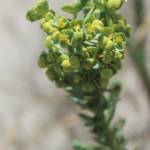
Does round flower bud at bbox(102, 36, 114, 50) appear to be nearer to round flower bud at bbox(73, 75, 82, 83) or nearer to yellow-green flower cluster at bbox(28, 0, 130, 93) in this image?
yellow-green flower cluster at bbox(28, 0, 130, 93)

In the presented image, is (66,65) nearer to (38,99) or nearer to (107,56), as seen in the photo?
(107,56)

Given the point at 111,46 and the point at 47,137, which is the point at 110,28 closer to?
the point at 111,46

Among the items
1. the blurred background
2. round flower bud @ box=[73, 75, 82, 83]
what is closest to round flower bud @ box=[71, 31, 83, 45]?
round flower bud @ box=[73, 75, 82, 83]

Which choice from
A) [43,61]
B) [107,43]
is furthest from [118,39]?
[43,61]

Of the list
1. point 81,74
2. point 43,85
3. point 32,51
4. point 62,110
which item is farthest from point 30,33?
point 81,74

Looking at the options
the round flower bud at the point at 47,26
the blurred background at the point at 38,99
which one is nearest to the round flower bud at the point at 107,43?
the round flower bud at the point at 47,26

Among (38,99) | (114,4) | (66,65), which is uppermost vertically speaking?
(38,99)
